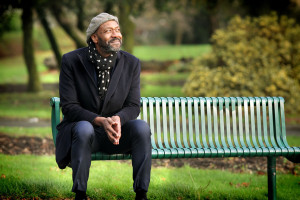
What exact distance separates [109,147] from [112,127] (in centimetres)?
31

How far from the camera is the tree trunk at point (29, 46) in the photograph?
59.3ft

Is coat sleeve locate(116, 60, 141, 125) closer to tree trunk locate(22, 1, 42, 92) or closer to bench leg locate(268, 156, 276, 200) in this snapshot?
bench leg locate(268, 156, 276, 200)

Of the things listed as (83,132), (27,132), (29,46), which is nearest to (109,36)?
(83,132)

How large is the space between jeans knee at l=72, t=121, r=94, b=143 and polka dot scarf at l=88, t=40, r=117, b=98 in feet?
1.60

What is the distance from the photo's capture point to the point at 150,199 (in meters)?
5.16

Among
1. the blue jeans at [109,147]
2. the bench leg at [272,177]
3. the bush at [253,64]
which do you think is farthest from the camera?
the bush at [253,64]

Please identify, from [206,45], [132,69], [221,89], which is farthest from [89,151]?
[206,45]

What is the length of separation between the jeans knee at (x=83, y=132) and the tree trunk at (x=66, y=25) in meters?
12.3

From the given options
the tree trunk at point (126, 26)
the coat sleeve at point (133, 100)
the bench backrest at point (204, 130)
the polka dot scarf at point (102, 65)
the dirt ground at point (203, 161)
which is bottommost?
the dirt ground at point (203, 161)

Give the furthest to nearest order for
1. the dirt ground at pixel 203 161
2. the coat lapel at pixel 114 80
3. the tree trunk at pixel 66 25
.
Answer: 1. the tree trunk at pixel 66 25
2. the dirt ground at pixel 203 161
3. the coat lapel at pixel 114 80

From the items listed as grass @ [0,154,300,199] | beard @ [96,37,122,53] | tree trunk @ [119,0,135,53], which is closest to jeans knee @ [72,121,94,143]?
beard @ [96,37,122,53]

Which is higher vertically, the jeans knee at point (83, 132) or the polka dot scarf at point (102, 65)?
the polka dot scarf at point (102, 65)

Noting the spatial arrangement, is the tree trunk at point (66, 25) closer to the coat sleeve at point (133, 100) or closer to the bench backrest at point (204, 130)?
the bench backrest at point (204, 130)

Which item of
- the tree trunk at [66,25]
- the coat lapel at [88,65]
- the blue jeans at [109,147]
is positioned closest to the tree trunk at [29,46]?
the tree trunk at [66,25]
